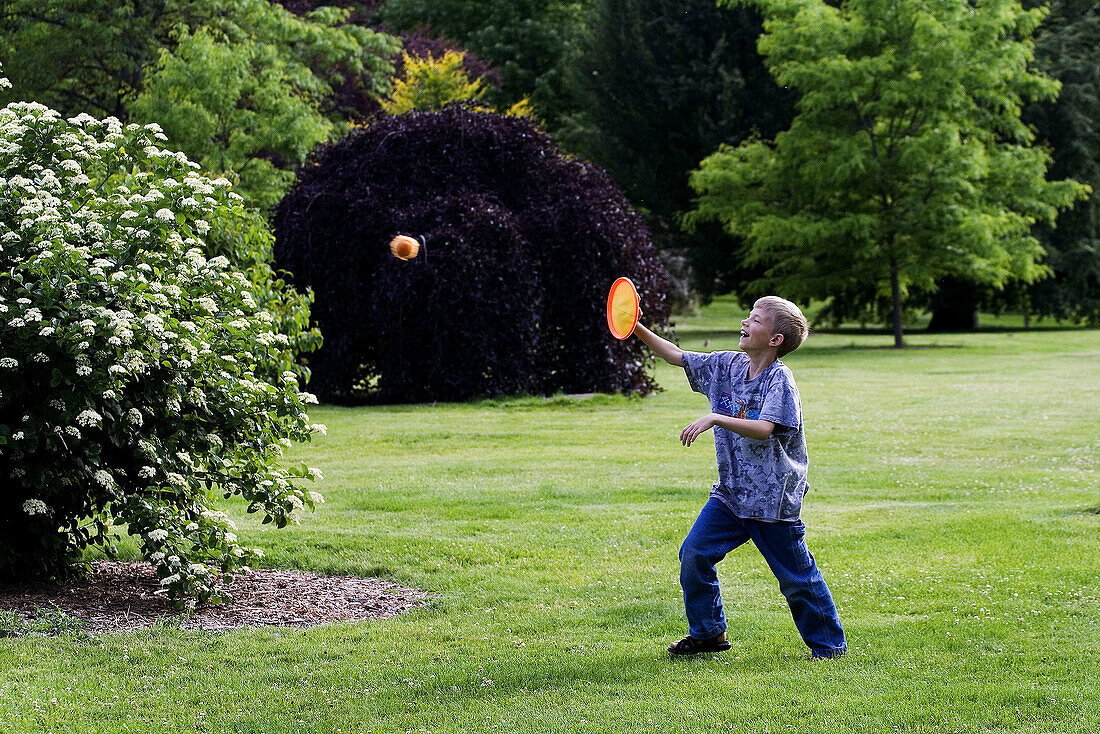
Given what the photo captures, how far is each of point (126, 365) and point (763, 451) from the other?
2520 millimetres

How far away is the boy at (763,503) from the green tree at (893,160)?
858 inches

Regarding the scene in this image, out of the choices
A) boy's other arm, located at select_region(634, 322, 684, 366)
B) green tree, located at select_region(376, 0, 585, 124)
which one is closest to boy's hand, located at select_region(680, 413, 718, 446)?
boy's other arm, located at select_region(634, 322, 684, 366)

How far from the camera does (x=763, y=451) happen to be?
435cm

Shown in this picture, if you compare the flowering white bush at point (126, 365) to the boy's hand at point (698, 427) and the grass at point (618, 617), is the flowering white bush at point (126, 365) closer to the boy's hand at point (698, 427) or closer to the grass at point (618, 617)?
the grass at point (618, 617)

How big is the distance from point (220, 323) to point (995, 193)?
24629 mm

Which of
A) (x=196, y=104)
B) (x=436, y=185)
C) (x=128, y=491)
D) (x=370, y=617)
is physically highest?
(x=196, y=104)

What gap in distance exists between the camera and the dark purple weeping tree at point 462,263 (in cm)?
1444

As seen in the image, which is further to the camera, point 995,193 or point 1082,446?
point 995,193

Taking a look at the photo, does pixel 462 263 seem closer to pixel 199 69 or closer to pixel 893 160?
pixel 199 69

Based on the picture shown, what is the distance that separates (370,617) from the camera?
511 cm

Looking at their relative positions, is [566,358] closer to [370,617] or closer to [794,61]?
[370,617]

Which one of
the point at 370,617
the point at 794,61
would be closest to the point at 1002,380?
the point at 794,61

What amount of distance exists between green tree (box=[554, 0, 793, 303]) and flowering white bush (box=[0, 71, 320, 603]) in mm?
26314

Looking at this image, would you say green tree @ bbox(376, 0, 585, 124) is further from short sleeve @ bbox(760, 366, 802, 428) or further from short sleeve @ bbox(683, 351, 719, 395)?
short sleeve @ bbox(760, 366, 802, 428)
